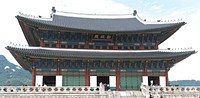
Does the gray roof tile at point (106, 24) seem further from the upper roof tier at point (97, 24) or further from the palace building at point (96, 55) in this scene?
the palace building at point (96, 55)

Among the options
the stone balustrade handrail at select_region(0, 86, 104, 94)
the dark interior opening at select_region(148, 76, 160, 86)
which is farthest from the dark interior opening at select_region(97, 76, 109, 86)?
the stone balustrade handrail at select_region(0, 86, 104, 94)

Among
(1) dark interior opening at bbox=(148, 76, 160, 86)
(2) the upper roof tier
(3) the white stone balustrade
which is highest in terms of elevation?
(2) the upper roof tier

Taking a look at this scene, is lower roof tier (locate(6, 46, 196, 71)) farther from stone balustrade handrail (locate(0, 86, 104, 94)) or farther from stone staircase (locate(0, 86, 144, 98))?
stone staircase (locate(0, 86, 144, 98))

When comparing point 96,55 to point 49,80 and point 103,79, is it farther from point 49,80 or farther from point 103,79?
point 49,80

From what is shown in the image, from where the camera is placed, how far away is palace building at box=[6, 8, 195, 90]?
1291 inches

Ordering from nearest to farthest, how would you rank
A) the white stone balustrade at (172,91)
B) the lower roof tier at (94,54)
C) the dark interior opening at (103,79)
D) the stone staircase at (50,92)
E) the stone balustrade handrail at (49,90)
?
1. the stone staircase at (50,92)
2. the stone balustrade handrail at (49,90)
3. the white stone balustrade at (172,91)
4. the lower roof tier at (94,54)
5. the dark interior opening at (103,79)

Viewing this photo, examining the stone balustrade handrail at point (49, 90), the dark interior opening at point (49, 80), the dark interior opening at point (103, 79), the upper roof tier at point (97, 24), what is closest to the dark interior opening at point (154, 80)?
the dark interior opening at point (103, 79)

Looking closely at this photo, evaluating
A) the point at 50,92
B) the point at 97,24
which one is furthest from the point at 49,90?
the point at 97,24

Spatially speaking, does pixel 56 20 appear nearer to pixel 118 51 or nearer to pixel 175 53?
pixel 118 51

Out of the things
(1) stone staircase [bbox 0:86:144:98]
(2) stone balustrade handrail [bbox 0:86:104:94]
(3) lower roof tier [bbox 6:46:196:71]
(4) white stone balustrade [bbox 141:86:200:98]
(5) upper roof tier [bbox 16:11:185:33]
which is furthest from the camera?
(5) upper roof tier [bbox 16:11:185:33]

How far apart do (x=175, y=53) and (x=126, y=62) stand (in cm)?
672

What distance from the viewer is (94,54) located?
111 ft

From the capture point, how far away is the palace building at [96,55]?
1291 inches

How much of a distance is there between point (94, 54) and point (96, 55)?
607 mm
